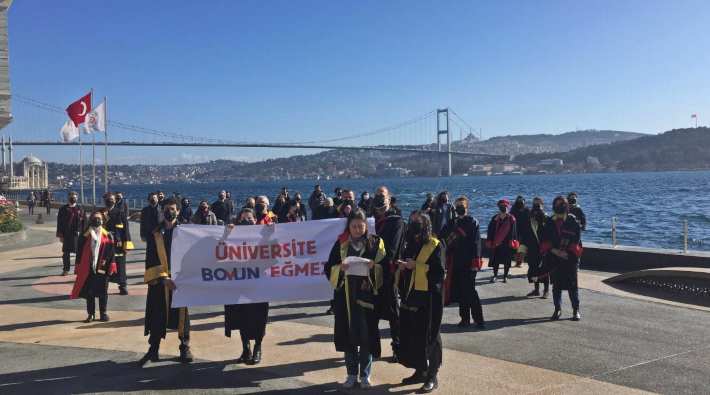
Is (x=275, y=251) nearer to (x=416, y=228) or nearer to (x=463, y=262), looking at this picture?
(x=416, y=228)

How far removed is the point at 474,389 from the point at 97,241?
18.1ft

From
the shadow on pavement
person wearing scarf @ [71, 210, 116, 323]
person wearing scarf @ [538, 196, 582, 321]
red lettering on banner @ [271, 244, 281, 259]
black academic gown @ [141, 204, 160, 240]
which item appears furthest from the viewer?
black academic gown @ [141, 204, 160, 240]

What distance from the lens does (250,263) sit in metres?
7.25

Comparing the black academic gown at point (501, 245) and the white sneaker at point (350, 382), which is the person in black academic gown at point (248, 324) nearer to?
the white sneaker at point (350, 382)

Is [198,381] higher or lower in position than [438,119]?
lower

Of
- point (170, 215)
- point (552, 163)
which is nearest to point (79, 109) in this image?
point (170, 215)

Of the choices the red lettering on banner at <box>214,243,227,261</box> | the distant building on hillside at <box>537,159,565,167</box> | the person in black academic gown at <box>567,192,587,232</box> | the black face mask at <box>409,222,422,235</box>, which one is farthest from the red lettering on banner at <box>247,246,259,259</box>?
the distant building on hillside at <box>537,159,565,167</box>

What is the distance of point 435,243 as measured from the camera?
231 inches

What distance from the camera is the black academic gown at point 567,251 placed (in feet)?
28.2

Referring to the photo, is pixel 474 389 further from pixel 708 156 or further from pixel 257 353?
pixel 708 156

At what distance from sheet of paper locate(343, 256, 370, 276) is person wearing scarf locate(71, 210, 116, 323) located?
4422mm

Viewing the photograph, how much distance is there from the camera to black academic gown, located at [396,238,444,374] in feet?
19.2

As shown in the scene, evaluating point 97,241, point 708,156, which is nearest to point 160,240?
point 97,241

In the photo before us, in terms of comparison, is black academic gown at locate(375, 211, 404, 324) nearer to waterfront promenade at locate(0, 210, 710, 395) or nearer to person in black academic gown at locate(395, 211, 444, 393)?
person in black academic gown at locate(395, 211, 444, 393)
